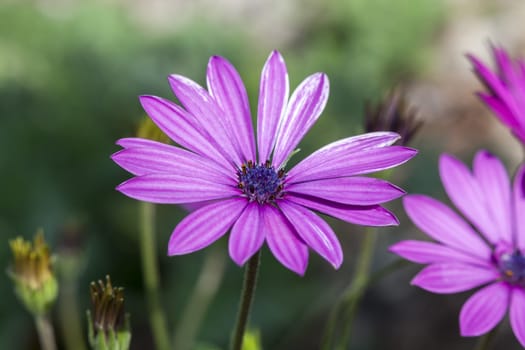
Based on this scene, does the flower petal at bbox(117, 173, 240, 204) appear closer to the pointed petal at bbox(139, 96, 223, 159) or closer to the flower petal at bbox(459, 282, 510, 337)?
the pointed petal at bbox(139, 96, 223, 159)

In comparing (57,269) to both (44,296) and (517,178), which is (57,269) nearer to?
(44,296)

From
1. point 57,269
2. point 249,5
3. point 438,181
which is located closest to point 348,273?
point 438,181

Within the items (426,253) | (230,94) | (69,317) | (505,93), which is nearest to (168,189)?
(230,94)

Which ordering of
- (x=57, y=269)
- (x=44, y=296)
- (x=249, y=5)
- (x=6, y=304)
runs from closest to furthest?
(x=44, y=296) → (x=57, y=269) → (x=6, y=304) → (x=249, y=5)

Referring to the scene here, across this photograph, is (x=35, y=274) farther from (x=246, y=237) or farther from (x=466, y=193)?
(x=466, y=193)

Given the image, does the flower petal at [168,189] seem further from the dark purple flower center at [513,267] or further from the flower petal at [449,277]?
the dark purple flower center at [513,267]

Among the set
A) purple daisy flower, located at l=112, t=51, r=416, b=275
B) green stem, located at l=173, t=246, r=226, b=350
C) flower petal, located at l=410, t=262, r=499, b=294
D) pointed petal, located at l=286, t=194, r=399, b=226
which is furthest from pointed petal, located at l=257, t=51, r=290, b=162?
green stem, located at l=173, t=246, r=226, b=350
